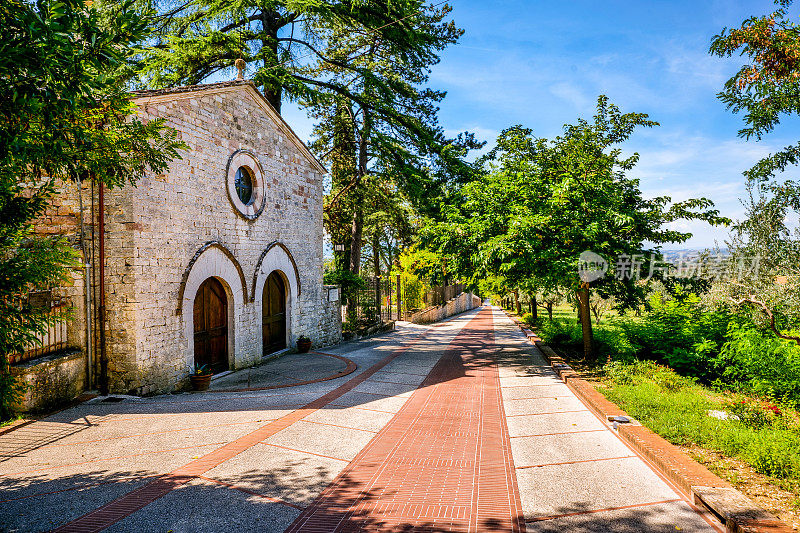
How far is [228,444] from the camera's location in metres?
5.46

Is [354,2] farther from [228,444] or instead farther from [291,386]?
[228,444]

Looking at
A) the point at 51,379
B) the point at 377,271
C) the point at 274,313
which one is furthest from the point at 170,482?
the point at 377,271

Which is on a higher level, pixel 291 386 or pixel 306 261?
pixel 306 261

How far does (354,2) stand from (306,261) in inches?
319

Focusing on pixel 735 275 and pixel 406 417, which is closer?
pixel 406 417

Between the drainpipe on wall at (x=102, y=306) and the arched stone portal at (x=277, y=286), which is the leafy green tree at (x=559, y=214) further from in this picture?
the drainpipe on wall at (x=102, y=306)

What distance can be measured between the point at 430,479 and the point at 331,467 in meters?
1.20

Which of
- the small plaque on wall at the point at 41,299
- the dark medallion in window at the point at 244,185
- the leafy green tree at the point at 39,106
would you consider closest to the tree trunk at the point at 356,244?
the dark medallion in window at the point at 244,185

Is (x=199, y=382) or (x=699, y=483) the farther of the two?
(x=199, y=382)

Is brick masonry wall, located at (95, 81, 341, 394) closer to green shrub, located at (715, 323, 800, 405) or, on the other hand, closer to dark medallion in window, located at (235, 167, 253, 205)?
dark medallion in window, located at (235, 167, 253, 205)

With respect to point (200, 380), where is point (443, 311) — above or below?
below

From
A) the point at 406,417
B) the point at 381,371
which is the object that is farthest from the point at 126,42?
the point at 381,371

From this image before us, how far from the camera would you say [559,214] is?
10.1 m

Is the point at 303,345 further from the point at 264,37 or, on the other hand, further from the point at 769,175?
the point at 769,175
